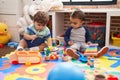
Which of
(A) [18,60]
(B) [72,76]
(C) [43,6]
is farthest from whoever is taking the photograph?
(C) [43,6]

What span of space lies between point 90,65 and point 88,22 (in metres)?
1.24

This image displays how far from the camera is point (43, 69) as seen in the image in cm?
140

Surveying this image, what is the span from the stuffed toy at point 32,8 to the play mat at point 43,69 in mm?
872

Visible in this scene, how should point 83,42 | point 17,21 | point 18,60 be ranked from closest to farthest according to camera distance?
point 18,60
point 83,42
point 17,21

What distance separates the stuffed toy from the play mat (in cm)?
87

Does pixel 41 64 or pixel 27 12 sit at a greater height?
pixel 27 12

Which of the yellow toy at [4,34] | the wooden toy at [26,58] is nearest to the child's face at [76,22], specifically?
the wooden toy at [26,58]

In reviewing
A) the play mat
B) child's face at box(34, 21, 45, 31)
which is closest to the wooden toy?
the play mat

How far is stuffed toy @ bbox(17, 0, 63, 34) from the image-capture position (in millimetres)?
2338

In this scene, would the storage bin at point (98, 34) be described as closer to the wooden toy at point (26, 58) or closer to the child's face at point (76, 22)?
the child's face at point (76, 22)

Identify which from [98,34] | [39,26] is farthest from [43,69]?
[98,34]

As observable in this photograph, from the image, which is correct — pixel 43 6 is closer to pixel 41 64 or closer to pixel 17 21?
pixel 17 21

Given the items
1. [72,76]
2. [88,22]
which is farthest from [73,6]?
[72,76]

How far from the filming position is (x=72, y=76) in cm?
81
